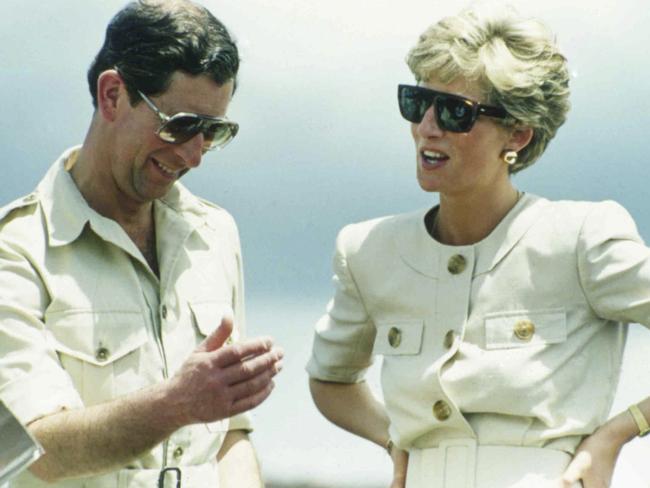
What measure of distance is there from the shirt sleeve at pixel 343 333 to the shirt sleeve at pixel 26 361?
3.31ft

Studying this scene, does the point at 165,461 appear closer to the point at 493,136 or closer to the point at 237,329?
the point at 237,329

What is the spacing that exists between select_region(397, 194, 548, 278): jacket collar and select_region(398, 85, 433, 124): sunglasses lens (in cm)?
43

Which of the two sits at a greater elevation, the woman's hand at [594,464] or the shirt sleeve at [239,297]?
the shirt sleeve at [239,297]

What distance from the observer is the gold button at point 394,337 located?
533 cm

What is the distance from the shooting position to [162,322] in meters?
5.55

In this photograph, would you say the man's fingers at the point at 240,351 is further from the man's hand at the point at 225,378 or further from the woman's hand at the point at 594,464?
the woman's hand at the point at 594,464

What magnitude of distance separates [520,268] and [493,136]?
483 mm

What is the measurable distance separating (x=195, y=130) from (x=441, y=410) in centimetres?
145

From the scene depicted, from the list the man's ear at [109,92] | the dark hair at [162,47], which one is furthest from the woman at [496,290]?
the man's ear at [109,92]

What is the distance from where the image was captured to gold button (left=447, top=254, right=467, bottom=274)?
5.30m

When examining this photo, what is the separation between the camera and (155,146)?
5.57m

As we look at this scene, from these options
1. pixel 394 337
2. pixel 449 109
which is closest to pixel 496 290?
pixel 394 337

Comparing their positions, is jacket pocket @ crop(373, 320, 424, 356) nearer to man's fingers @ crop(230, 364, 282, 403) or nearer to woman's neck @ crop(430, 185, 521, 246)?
woman's neck @ crop(430, 185, 521, 246)

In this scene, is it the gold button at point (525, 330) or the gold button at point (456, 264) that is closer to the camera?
the gold button at point (525, 330)
